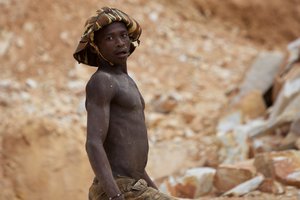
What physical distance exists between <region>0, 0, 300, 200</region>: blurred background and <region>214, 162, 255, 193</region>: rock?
1.31 metres

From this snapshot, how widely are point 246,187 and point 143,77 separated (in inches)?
196

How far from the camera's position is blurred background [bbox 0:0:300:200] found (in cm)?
702

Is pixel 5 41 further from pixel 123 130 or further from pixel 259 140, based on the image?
pixel 123 130

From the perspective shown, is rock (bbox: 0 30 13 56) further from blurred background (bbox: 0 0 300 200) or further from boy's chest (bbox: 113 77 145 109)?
boy's chest (bbox: 113 77 145 109)

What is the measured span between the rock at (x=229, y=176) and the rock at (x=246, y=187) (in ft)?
0.59

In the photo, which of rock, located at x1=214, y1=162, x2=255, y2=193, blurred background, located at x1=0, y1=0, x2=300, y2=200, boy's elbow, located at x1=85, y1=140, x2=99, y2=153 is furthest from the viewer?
blurred background, located at x1=0, y1=0, x2=300, y2=200

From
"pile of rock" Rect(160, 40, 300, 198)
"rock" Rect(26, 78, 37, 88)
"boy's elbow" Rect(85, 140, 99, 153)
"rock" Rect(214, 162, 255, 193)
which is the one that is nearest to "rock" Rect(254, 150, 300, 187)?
"pile of rock" Rect(160, 40, 300, 198)

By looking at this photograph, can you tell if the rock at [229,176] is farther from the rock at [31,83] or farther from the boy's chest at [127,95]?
the rock at [31,83]

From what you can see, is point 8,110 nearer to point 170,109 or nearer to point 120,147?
point 170,109

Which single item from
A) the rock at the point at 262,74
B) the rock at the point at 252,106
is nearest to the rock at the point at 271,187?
the rock at the point at 252,106

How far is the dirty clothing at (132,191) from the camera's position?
3.25m

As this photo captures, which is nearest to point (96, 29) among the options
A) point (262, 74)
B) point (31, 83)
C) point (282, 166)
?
point (282, 166)

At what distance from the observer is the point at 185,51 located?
1095 centimetres

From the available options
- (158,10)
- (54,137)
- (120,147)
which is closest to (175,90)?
(158,10)
